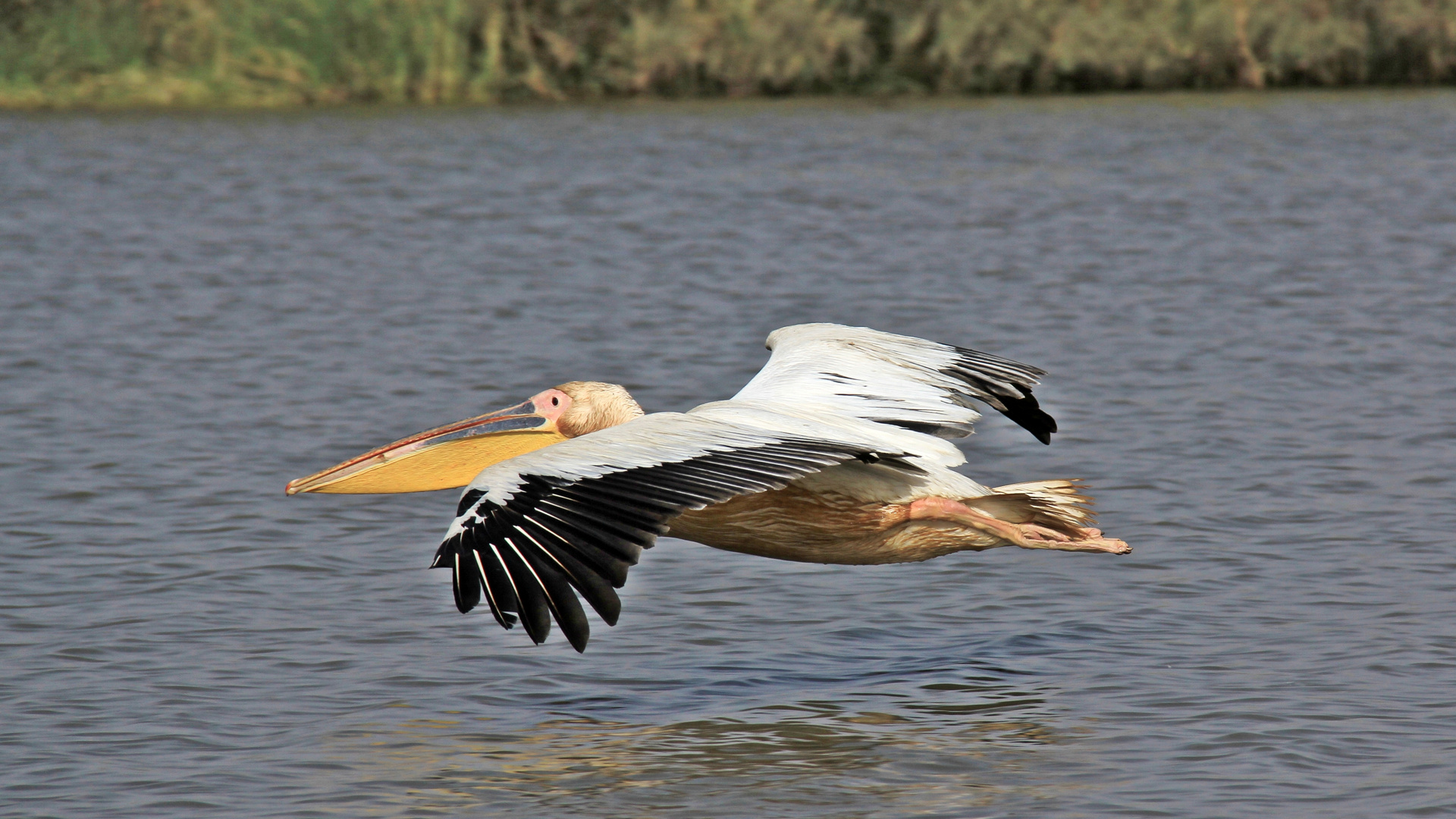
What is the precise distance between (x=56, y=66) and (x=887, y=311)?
11776 millimetres

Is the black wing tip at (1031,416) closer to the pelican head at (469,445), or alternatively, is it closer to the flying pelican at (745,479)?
the flying pelican at (745,479)

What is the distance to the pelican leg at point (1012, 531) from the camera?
17.2 ft

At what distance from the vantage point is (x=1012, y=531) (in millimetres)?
5277

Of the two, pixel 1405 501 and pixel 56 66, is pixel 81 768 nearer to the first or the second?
pixel 1405 501

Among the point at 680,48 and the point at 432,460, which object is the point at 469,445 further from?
the point at 680,48

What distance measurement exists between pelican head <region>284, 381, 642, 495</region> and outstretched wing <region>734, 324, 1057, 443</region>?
42cm

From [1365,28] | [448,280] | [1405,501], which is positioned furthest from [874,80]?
[1405,501]

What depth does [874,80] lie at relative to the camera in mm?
20484

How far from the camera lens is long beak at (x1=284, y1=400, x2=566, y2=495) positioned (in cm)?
557

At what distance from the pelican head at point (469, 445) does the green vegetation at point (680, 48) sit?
14060mm

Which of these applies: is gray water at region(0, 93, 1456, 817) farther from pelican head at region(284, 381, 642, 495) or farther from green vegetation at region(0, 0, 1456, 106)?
green vegetation at region(0, 0, 1456, 106)

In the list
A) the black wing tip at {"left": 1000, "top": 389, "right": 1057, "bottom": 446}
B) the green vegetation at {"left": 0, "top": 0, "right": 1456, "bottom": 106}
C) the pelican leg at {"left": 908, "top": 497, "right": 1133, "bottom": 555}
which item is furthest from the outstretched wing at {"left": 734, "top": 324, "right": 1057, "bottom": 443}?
the green vegetation at {"left": 0, "top": 0, "right": 1456, "bottom": 106}

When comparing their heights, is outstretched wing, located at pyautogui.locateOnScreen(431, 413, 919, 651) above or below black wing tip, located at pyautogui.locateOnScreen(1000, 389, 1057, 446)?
above

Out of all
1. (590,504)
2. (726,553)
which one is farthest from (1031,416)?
(590,504)
